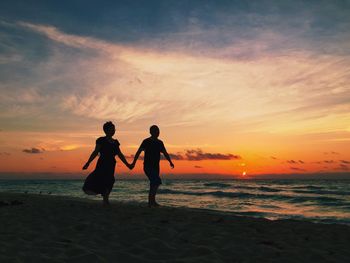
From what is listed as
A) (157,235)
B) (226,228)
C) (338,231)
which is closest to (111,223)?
(157,235)

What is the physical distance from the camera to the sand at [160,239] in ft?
16.1

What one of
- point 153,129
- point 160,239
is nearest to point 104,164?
point 153,129

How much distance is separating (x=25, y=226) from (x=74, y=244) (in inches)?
79.4

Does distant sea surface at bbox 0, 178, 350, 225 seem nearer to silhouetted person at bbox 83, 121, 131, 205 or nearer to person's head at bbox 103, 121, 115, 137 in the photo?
silhouetted person at bbox 83, 121, 131, 205

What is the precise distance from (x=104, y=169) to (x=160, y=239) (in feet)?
14.4

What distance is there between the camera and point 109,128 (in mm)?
9797

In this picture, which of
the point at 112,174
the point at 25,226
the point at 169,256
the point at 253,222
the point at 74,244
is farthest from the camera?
the point at 112,174

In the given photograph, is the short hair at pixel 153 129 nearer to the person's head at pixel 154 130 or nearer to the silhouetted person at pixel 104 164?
the person's head at pixel 154 130

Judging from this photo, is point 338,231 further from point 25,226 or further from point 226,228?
point 25,226

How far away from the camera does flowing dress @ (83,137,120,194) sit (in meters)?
9.72

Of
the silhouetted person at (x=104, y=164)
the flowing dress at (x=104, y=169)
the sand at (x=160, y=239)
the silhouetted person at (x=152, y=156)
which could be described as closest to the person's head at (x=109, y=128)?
the silhouetted person at (x=104, y=164)

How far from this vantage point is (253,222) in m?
8.06

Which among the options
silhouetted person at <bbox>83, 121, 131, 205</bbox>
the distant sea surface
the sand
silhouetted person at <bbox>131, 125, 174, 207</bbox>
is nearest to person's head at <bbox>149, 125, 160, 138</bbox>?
silhouetted person at <bbox>131, 125, 174, 207</bbox>

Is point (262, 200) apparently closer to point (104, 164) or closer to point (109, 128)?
point (104, 164)
